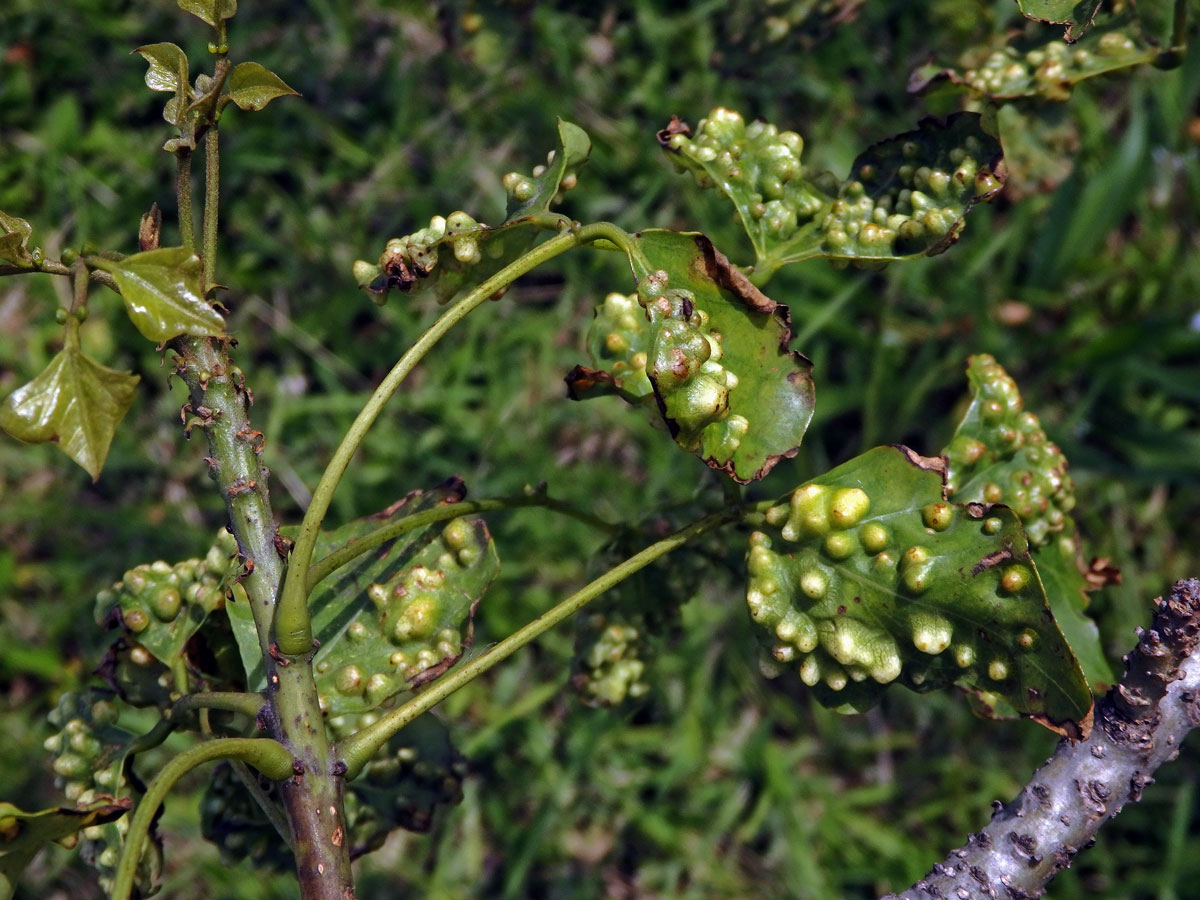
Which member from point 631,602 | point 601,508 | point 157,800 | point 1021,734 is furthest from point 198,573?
point 1021,734

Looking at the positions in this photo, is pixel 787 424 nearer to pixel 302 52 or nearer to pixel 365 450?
pixel 365 450

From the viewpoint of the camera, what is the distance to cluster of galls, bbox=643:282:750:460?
111 cm

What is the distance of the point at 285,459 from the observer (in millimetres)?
3168

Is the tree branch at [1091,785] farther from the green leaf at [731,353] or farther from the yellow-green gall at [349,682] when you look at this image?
the yellow-green gall at [349,682]

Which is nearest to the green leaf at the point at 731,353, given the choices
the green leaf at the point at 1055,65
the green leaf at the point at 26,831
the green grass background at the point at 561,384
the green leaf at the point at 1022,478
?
the green leaf at the point at 1022,478

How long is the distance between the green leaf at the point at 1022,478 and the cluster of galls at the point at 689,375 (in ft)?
1.26

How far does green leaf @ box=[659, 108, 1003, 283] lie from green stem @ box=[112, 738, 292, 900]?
750 mm

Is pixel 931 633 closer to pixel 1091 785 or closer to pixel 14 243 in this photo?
pixel 1091 785

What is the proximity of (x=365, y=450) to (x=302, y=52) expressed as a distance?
1.22 meters

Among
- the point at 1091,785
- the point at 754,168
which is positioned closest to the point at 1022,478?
the point at 1091,785

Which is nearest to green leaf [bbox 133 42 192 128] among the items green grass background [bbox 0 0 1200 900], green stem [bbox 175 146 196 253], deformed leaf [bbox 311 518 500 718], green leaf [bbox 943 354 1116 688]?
green stem [bbox 175 146 196 253]

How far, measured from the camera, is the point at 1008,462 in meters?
1.48

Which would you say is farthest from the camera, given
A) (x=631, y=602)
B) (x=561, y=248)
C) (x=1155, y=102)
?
(x=1155, y=102)

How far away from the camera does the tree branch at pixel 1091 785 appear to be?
1.18m
